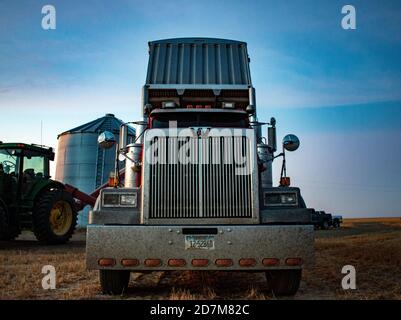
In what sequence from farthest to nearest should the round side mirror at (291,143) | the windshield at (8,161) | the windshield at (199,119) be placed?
the windshield at (8,161)
the windshield at (199,119)
the round side mirror at (291,143)

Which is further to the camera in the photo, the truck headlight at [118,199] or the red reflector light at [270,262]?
the truck headlight at [118,199]

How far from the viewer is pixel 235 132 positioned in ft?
16.4

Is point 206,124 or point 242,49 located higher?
point 242,49

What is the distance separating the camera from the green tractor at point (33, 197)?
435 inches

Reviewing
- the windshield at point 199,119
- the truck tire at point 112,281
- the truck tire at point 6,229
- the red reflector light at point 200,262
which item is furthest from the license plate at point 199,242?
the truck tire at point 6,229

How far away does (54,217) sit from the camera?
12055 millimetres

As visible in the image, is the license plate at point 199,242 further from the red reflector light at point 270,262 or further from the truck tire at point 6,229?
the truck tire at point 6,229

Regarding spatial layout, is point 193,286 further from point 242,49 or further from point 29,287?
point 242,49

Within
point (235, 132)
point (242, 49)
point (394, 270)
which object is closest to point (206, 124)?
point (235, 132)

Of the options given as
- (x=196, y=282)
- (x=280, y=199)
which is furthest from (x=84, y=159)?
(x=280, y=199)

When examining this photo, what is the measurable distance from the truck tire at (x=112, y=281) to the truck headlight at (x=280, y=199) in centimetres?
199

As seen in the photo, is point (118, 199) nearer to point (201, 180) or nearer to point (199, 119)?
point (201, 180)

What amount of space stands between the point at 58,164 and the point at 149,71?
17.9 meters

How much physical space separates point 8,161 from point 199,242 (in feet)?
28.9
